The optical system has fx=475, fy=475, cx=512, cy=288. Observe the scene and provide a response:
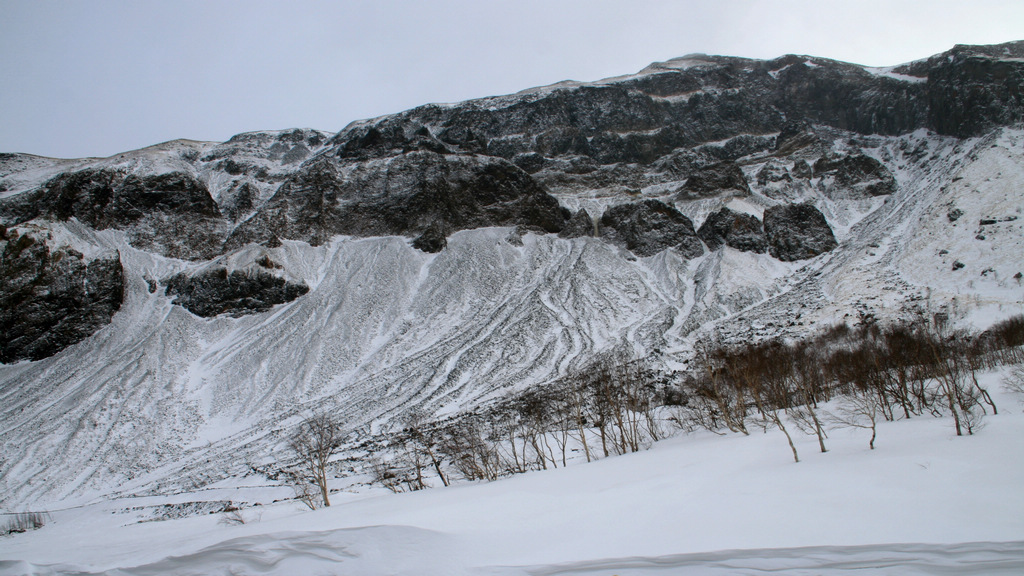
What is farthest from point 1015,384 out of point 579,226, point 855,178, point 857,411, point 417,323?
point 855,178

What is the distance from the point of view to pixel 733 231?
68750mm

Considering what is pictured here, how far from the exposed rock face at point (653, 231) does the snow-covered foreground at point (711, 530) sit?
194 ft

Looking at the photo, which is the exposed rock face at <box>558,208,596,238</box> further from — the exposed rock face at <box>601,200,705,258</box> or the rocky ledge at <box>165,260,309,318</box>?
the rocky ledge at <box>165,260,309,318</box>

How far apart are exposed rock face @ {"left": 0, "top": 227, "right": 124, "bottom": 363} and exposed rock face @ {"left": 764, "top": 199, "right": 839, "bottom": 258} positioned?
8701 centimetres

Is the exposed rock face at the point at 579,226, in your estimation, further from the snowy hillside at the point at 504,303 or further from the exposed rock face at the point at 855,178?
the exposed rock face at the point at 855,178

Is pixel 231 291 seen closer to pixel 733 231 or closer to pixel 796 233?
pixel 733 231

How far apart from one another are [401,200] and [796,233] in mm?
61796

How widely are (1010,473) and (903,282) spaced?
1836 inches

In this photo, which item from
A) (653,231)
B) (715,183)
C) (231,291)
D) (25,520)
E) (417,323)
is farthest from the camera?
(715,183)

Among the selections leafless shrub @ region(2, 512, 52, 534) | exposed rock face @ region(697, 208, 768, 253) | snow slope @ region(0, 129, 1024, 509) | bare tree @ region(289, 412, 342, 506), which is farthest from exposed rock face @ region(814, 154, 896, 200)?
leafless shrub @ region(2, 512, 52, 534)

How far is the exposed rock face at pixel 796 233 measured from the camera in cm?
6494

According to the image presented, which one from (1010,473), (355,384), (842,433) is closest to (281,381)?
(355,384)

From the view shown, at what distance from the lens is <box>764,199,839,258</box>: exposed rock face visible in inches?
2557

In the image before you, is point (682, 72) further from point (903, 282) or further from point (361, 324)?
point (361, 324)
